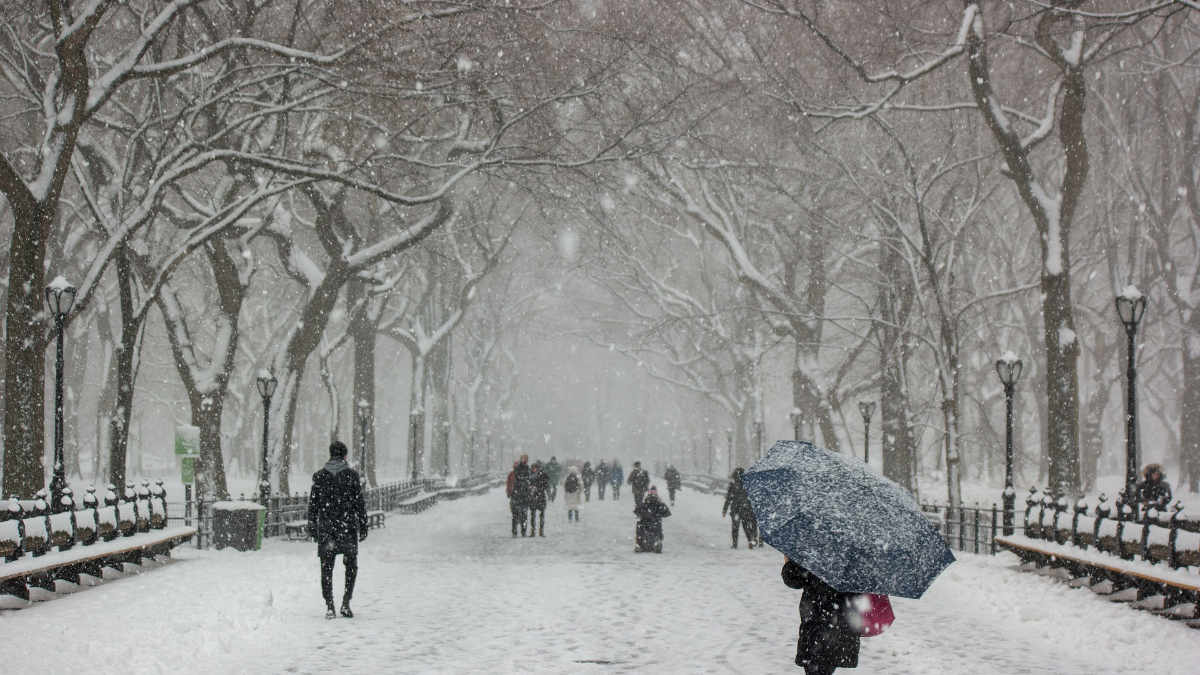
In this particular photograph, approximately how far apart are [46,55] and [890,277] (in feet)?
62.5

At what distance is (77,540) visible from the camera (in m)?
15.0

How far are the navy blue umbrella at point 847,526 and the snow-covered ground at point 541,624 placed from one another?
3561mm

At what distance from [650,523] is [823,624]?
1484cm

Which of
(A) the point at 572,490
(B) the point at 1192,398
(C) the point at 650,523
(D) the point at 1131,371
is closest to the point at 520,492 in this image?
(C) the point at 650,523

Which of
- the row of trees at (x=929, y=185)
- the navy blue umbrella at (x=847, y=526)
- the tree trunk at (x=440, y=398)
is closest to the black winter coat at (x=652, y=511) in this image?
the row of trees at (x=929, y=185)

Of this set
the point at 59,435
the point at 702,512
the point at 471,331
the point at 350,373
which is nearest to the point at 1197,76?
the point at 702,512

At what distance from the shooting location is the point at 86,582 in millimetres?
14680

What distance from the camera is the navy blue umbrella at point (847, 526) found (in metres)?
6.00

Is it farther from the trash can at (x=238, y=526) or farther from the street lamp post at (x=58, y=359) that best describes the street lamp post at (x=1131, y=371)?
the street lamp post at (x=58, y=359)

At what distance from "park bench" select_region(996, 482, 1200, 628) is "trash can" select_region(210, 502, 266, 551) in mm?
12327

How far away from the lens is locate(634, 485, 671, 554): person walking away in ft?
69.6

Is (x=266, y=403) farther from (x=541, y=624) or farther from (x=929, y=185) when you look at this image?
(x=929, y=185)

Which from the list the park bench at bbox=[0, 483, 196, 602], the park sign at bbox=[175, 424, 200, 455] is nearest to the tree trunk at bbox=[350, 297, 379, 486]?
the park sign at bbox=[175, 424, 200, 455]

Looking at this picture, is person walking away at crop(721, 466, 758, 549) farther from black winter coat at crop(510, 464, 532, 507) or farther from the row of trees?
the row of trees
